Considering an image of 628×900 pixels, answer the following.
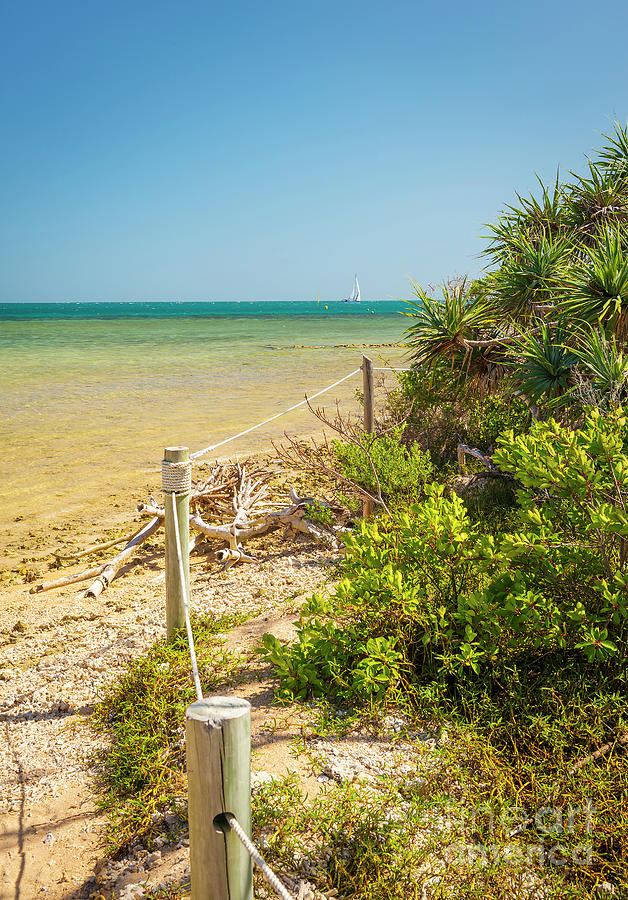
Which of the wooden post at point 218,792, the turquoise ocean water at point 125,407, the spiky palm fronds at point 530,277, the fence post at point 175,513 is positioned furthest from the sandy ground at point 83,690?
the spiky palm fronds at point 530,277

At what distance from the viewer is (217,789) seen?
4.69ft

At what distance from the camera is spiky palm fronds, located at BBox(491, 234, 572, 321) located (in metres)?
6.08

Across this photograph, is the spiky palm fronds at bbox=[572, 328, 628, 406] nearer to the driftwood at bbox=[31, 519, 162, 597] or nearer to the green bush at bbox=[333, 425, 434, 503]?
the green bush at bbox=[333, 425, 434, 503]

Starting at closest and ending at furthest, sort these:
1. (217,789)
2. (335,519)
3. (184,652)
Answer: (217,789) < (184,652) < (335,519)

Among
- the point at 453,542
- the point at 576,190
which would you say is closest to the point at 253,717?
the point at 453,542

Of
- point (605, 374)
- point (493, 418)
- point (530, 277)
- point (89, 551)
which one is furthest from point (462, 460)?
point (89, 551)

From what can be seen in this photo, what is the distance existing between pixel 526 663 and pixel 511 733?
1.63 ft

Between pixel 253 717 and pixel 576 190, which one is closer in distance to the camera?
pixel 253 717

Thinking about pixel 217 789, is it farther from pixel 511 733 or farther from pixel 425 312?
pixel 425 312

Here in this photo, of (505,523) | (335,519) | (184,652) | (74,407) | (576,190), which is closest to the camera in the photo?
(184,652)

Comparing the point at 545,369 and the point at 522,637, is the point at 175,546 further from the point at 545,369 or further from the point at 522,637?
the point at 545,369

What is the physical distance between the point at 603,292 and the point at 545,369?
797 mm

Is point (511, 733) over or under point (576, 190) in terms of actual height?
under

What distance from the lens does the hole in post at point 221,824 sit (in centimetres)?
146
